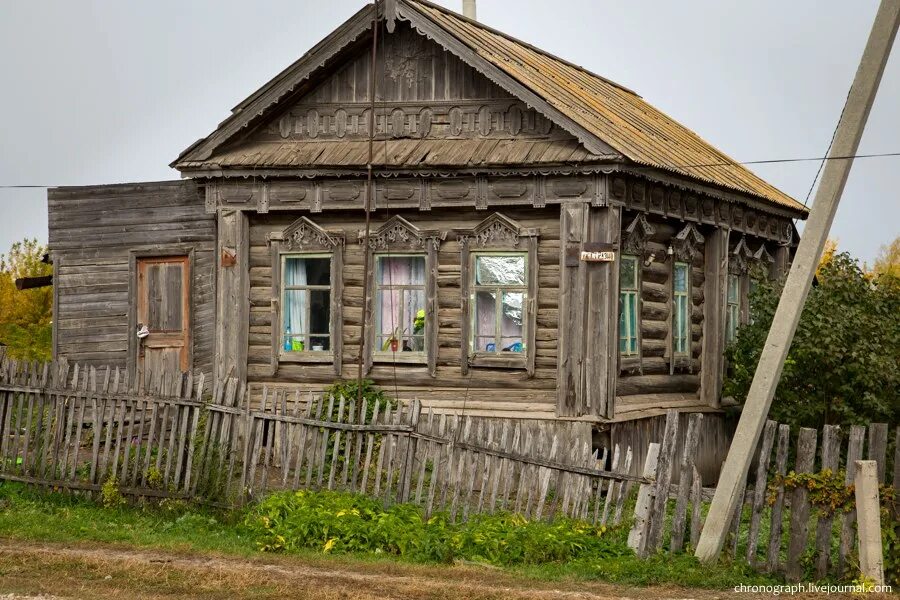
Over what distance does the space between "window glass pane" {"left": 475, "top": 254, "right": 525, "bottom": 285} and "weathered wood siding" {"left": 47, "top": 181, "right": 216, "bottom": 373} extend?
13.9ft

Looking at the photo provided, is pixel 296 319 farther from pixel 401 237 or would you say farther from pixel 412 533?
pixel 412 533

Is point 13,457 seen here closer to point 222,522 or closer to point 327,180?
point 222,522

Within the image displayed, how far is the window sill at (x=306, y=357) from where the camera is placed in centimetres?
1942

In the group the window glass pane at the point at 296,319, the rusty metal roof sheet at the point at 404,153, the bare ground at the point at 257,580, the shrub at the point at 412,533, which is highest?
the rusty metal roof sheet at the point at 404,153

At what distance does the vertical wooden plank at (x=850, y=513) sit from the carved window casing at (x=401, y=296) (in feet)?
27.3

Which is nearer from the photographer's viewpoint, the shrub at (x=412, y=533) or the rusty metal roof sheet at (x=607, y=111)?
the shrub at (x=412, y=533)

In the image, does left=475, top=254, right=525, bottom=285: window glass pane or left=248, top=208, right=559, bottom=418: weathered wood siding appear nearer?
left=248, top=208, right=559, bottom=418: weathered wood siding

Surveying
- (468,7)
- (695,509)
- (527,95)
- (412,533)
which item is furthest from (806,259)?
(468,7)

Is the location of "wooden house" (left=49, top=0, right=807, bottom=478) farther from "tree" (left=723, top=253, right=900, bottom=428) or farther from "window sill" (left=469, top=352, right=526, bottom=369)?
"tree" (left=723, top=253, right=900, bottom=428)

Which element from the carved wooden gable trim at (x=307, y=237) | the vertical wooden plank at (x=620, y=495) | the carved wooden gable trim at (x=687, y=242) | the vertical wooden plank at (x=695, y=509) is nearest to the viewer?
the vertical wooden plank at (x=695, y=509)

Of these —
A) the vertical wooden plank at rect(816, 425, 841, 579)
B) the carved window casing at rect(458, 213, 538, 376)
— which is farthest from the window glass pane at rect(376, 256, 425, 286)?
the vertical wooden plank at rect(816, 425, 841, 579)

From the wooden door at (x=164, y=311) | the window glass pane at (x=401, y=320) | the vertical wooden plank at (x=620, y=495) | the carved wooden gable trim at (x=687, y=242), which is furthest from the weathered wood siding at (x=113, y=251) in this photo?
the vertical wooden plank at (x=620, y=495)

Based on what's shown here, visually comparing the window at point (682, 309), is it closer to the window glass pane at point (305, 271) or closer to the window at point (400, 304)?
the window at point (400, 304)

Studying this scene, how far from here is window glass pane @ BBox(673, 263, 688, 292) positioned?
2127cm
